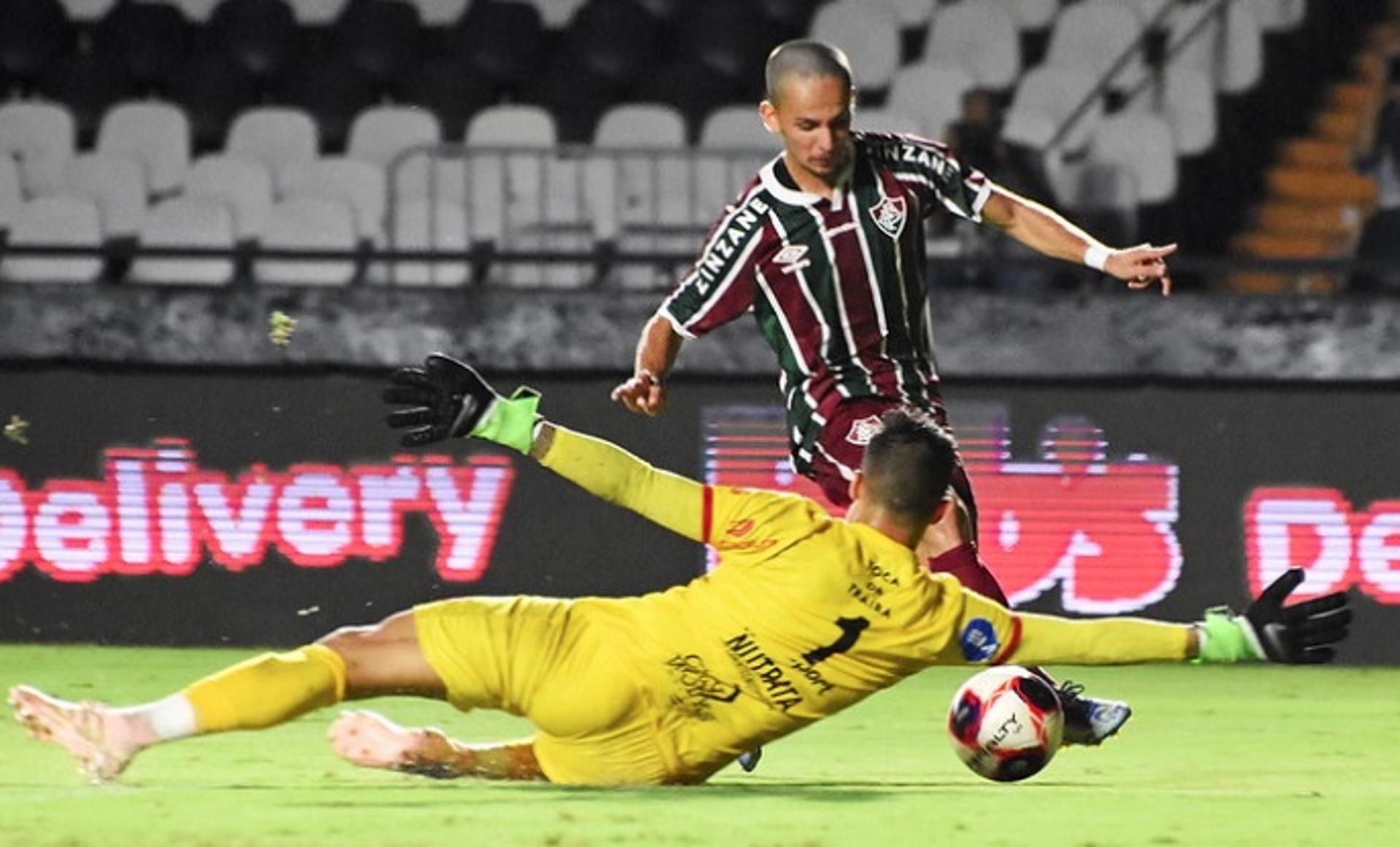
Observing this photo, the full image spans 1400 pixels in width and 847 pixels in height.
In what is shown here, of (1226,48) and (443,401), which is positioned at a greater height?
(1226,48)

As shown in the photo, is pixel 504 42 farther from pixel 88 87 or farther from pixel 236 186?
pixel 88 87

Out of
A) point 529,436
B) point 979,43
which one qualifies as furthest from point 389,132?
point 529,436

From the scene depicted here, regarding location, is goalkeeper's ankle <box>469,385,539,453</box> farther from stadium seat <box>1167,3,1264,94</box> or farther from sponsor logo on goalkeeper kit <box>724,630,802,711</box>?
stadium seat <box>1167,3,1264,94</box>

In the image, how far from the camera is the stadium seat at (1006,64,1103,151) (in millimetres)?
16797

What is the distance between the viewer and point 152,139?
670 inches

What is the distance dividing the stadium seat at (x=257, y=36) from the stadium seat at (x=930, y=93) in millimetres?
3635

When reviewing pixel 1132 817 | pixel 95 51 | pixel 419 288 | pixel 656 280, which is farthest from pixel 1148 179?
pixel 1132 817

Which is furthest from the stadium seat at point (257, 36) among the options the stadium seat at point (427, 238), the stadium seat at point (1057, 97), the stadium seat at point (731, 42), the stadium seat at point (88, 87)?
the stadium seat at point (1057, 97)

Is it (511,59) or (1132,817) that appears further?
(511,59)

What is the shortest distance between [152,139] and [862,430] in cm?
922

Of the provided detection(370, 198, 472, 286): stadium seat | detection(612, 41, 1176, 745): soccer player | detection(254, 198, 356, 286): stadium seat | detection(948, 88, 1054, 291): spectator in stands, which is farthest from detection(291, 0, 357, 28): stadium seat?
detection(612, 41, 1176, 745): soccer player

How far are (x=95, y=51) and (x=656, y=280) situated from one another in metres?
5.04

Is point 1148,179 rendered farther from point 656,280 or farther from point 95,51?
point 95,51

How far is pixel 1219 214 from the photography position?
16.9 meters
